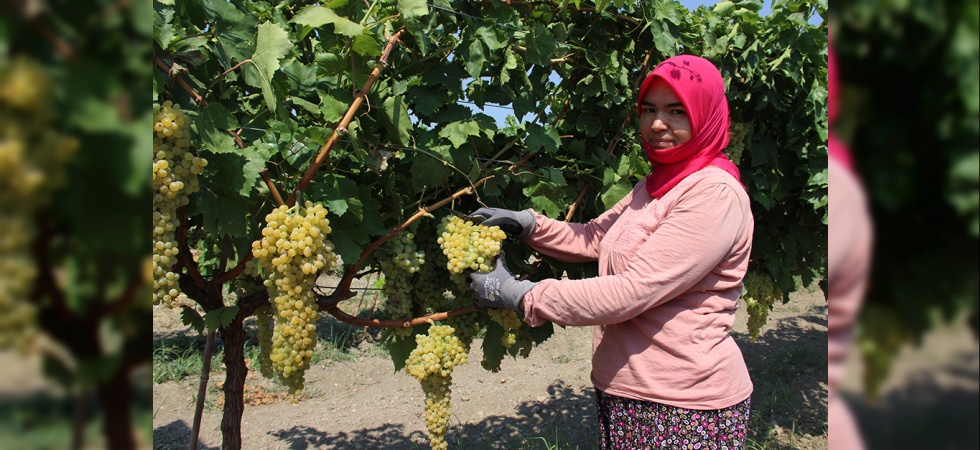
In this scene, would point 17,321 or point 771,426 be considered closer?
point 17,321

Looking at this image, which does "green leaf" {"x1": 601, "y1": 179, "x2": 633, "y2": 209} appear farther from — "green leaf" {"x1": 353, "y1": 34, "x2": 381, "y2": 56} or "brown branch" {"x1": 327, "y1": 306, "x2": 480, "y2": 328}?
"green leaf" {"x1": 353, "y1": 34, "x2": 381, "y2": 56}

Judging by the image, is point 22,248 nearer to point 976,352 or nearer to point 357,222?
point 976,352

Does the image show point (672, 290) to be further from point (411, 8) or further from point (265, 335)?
point (265, 335)

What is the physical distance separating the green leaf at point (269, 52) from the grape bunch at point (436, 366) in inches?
38.7

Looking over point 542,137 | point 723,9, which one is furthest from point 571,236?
point 723,9

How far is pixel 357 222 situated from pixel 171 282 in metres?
0.70

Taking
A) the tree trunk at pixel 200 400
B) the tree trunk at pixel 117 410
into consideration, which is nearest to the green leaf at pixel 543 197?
the tree trunk at pixel 200 400

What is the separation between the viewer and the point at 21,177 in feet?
1.06

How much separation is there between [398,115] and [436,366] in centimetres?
89

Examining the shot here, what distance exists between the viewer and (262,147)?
6.48 ft

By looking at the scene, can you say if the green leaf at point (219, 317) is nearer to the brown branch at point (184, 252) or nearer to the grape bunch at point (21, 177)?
the brown branch at point (184, 252)

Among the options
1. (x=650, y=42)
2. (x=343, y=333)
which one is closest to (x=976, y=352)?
(x=650, y=42)

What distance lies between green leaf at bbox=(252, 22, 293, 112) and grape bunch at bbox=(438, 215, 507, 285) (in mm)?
744

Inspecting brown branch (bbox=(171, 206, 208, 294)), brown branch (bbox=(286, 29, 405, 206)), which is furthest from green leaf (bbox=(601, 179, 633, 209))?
brown branch (bbox=(171, 206, 208, 294))
